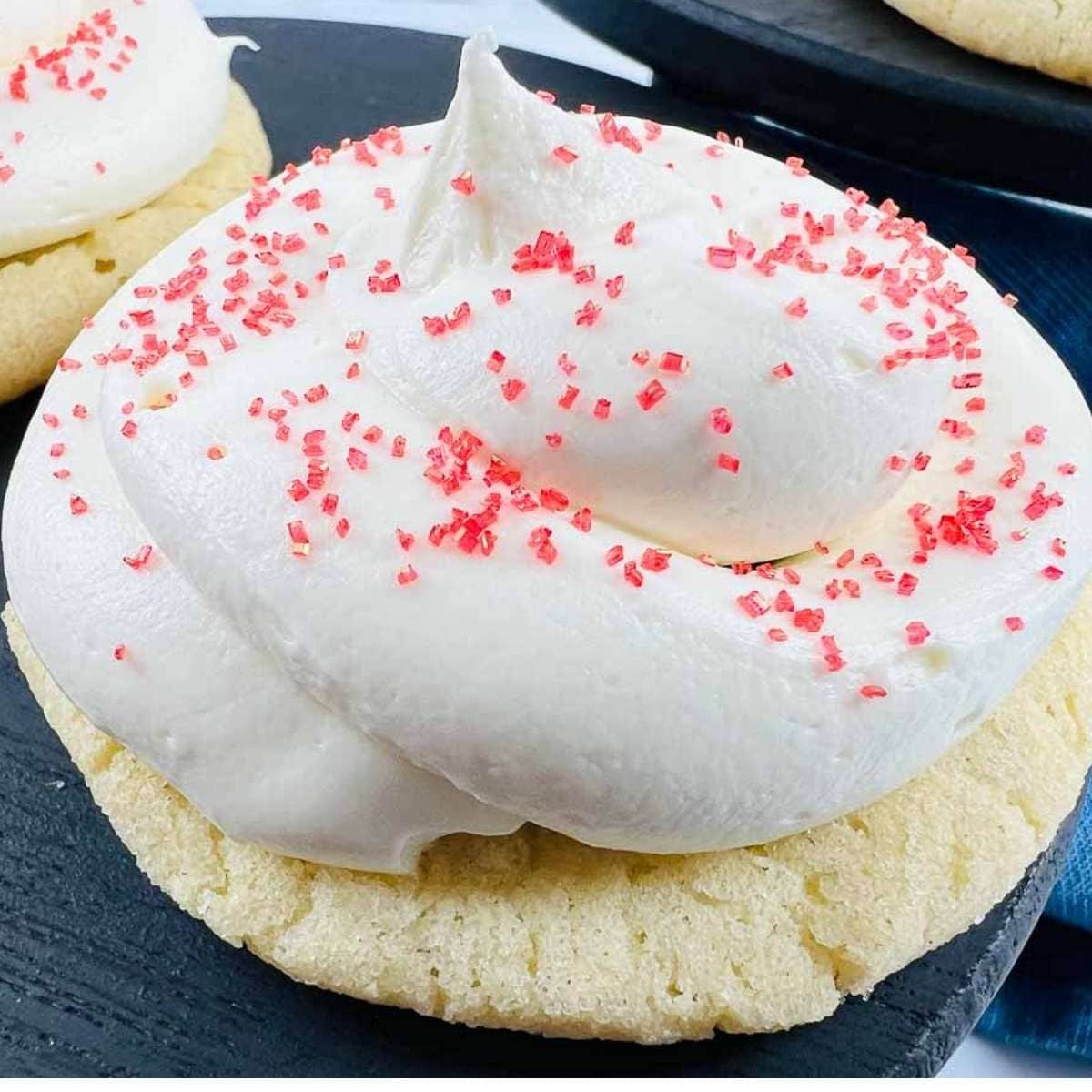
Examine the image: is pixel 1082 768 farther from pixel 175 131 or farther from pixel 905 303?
pixel 175 131

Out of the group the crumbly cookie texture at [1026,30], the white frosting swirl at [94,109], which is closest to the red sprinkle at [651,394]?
the white frosting swirl at [94,109]

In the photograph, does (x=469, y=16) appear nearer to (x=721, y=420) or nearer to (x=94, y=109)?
(x=94, y=109)

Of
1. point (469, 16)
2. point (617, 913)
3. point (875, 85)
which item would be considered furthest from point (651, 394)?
point (469, 16)

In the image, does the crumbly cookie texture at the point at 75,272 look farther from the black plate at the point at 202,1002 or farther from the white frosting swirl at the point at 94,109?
the black plate at the point at 202,1002

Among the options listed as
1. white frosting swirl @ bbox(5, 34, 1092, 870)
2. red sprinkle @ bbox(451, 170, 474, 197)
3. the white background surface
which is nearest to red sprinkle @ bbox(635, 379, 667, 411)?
white frosting swirl @ bbox(5, 34, 1092, 870)

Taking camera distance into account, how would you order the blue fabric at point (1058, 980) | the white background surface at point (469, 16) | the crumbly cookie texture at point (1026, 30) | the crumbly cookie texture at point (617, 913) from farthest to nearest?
the white background surface at point (469, 16)
the crumbly cookie texture at point (1026, 30)
the blue fabric at point (1058, 980)
the crumbly cookie texture at point (617, 913)
